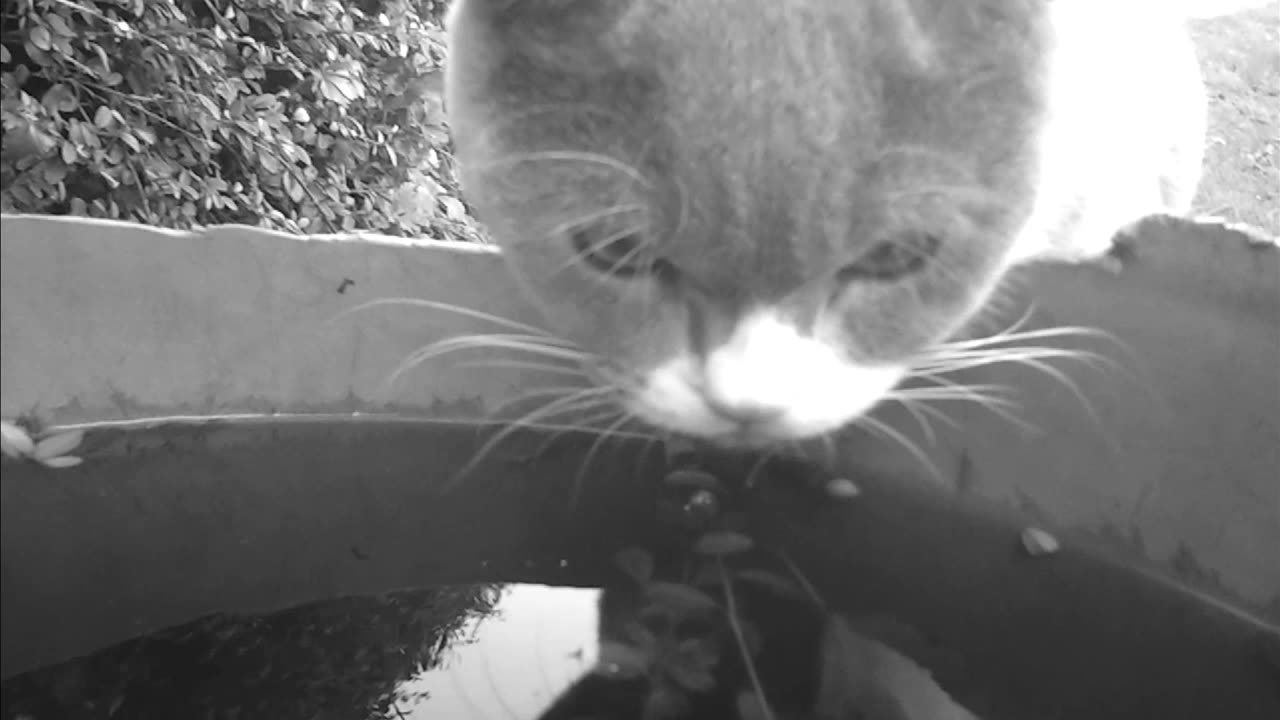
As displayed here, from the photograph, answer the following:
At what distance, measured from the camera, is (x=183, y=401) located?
42.0 inches

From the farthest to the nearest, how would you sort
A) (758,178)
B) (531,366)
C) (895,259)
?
(531,366)
(895,259)
(758,178)

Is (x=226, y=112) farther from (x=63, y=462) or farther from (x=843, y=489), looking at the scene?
(x=843, y=489)

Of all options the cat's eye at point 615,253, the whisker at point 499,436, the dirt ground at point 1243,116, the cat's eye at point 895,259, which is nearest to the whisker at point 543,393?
the whisker at point 499,436

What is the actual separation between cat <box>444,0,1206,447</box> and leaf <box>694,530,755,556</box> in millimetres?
233

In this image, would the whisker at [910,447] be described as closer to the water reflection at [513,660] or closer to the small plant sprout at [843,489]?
the small plant sprout at [843,489]

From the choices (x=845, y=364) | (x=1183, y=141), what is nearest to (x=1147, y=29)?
(x=1183, y=141)

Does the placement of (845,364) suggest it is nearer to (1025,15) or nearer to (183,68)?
(1025,15)

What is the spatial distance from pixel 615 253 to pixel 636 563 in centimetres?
40

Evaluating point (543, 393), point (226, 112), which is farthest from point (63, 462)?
point (226, 112)

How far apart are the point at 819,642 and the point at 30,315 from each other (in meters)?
0.76

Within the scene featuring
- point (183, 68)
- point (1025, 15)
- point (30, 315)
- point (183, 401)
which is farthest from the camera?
point (183, 68)

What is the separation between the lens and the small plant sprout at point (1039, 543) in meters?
1.04

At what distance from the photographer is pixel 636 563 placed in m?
1.08

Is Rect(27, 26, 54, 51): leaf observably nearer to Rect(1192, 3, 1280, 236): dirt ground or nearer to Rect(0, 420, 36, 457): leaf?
Rect(0, 420, 36, 457): leaf
